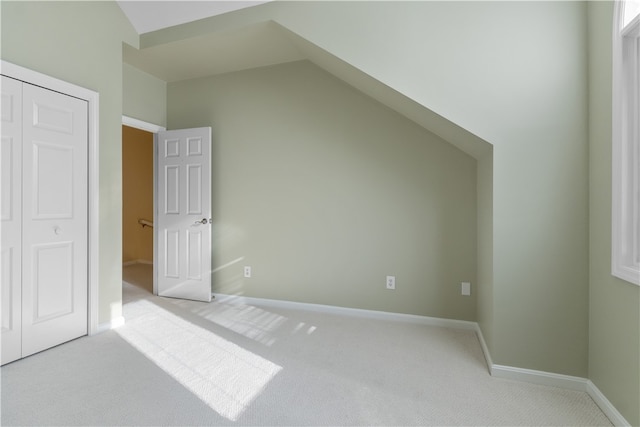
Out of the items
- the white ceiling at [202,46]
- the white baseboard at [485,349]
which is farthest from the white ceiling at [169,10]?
the white baseboard at [485,349]

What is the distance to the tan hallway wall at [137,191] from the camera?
6.13 metres

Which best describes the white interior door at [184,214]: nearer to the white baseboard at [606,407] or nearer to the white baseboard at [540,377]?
the white baseboard at [540,377]

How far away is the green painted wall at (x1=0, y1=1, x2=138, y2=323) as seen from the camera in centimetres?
230

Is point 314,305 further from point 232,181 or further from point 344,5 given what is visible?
point 344,5

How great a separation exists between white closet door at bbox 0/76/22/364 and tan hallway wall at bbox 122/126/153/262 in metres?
4.00

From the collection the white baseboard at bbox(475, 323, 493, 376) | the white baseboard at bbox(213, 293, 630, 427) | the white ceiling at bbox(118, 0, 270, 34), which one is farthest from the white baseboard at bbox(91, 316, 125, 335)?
the white baseboard at bbox(475, 323, 493, 376)

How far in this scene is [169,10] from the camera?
113 inches

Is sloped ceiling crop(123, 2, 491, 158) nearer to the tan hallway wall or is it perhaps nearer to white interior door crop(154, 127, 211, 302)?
white interior door crop(154, 127, 211, 302)

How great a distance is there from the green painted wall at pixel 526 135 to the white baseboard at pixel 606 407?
10cm

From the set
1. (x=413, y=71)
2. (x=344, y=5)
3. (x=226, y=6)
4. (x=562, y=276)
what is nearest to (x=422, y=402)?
(x=562, y=276)

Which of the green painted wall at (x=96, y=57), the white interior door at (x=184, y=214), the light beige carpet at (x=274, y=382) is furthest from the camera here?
the white interior door at (x=184, y=214)

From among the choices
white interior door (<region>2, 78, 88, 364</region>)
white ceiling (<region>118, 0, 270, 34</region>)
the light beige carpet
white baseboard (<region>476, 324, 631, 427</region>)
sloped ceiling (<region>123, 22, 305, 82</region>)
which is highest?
white ceiling (<region>118, 0, 270, 34</region>)

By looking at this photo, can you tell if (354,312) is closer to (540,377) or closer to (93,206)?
(540,377)

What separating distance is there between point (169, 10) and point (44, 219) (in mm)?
2019
